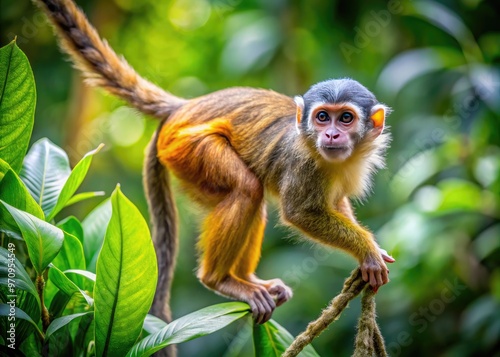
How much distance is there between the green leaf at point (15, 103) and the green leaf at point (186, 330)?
112 cm

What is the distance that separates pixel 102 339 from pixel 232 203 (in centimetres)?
150

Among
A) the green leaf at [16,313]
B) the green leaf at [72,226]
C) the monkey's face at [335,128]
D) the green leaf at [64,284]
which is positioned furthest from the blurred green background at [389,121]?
the green leaf at [16,313]

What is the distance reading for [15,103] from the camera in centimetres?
287

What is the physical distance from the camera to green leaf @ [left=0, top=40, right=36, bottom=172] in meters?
2.79

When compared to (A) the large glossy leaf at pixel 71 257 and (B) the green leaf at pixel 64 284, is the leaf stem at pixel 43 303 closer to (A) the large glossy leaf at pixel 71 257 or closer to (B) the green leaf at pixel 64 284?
(B) the green leaf at pixel 64 284

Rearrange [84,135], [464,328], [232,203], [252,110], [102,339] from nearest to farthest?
[102,339]
[232,203]
[252,110]
[464,328]
[84,135]

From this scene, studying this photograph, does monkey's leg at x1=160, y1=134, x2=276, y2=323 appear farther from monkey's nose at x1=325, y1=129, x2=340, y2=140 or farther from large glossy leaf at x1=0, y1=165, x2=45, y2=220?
large glossy leaf at x1=0, y1=165, x2=45, y2=220

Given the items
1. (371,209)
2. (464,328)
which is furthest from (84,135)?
(464,328)

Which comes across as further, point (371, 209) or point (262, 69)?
point (262, 69)

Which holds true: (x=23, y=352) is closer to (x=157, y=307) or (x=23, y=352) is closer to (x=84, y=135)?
(x=157, y=307)

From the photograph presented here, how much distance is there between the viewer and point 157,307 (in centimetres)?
398

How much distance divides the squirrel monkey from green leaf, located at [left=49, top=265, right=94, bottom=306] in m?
1.16

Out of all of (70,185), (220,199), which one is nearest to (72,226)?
(70,185)

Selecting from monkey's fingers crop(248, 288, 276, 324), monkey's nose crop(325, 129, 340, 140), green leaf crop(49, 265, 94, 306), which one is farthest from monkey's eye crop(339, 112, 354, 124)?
green leaf crop(49, 265, 94, 306)
